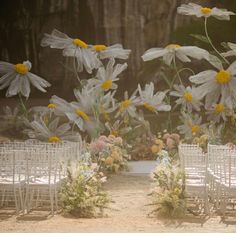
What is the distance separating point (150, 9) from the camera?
47.4ft

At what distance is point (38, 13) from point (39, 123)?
4489 millimetres

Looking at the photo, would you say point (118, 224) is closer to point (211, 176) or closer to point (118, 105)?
point (211, 176)

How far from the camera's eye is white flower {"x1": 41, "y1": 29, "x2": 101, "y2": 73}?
1110 centimetres

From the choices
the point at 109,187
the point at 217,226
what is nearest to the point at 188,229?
the point at 217,226

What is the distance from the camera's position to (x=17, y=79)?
1129 centimetres

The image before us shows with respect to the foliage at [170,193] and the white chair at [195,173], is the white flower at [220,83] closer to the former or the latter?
the white chair at [195,173]

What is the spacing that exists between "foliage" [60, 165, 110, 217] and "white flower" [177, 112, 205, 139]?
4287 millimetres

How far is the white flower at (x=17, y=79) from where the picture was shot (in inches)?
439

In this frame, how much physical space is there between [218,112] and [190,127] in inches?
21.1

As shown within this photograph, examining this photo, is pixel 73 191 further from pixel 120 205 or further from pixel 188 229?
pixel 188 229

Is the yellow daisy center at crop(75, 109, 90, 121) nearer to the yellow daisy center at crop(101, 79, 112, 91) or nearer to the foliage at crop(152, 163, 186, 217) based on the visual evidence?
the yellow daisy center at crop(101, 79, 112, 91)

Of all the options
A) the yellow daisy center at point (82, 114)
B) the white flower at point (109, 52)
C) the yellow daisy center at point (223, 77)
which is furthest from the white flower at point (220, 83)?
the yellow daisy center at point (82, 114)

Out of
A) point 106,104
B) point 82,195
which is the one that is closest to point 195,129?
point 106,104

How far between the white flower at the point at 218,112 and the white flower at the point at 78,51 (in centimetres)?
214
